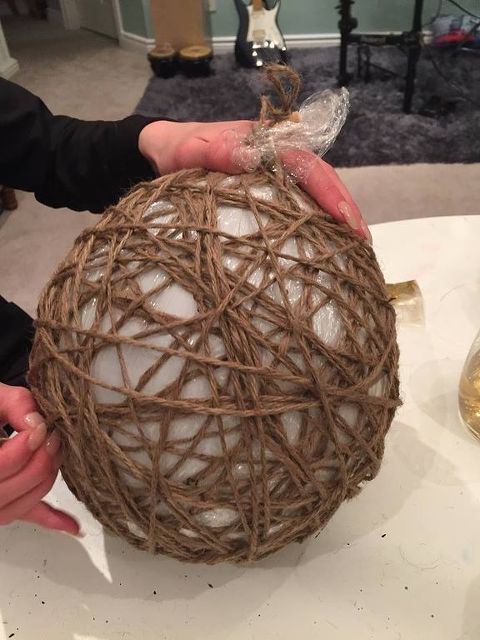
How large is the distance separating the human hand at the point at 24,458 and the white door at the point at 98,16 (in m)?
2.82

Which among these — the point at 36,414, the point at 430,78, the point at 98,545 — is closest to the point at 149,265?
the point at 36,414

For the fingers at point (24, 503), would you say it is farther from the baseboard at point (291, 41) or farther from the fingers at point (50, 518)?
the baseboard at point (291, 41)

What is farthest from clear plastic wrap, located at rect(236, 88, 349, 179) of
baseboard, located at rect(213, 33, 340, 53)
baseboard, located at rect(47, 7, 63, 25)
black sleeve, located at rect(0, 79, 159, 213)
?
baseboard, located at rect(47, 7, 63, 25)

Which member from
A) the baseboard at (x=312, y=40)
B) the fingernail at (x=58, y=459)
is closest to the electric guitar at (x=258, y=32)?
the baseboard at (x=312, y=40)

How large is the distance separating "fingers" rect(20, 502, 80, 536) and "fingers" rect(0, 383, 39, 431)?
0.25 ft

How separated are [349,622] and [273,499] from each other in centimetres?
15

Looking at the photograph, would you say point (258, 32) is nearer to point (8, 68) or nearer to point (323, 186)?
point (8, 68)

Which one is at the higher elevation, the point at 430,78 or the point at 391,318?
the point at 391,318

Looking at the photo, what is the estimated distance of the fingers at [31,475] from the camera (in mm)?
468

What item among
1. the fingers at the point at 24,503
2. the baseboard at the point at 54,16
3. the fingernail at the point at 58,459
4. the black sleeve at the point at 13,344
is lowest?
the baseboard at the point at 54,16

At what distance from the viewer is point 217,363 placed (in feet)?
1.35

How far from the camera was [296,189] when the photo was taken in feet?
1.63

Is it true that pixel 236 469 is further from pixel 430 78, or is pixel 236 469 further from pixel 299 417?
pixel 430 78

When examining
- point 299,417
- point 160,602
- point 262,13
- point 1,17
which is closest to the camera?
point 299,417
